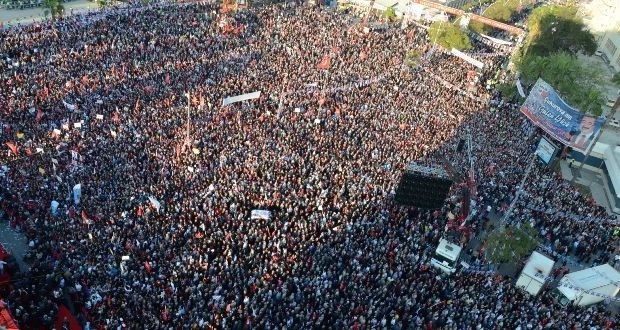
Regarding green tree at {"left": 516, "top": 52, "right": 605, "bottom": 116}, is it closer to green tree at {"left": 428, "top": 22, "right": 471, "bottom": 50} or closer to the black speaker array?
green tree at {"left": 428, "top": 22, "right": 471, "bottom": 50}

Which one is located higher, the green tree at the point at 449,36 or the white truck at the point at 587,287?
the green tree at the point at 449,36

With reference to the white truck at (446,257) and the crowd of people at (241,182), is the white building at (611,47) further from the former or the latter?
the white truck at (446,257)

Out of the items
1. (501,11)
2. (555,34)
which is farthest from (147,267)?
(501,11)

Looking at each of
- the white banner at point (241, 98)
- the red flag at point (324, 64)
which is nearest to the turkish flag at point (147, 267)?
the white banner at point (241, 98)

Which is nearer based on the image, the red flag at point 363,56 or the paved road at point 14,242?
the paved road at point 14,242

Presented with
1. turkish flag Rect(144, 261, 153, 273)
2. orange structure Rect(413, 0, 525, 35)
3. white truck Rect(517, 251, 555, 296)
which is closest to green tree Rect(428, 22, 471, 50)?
orange structure Rect(413, 0, 525, 35)

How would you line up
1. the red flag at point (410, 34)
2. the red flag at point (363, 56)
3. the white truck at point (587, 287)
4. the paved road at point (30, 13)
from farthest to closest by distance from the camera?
the red flag at point (410, 34), the paved road at point (30, 13), the red flag at point (363, 56), the white truck at point (587, 287)

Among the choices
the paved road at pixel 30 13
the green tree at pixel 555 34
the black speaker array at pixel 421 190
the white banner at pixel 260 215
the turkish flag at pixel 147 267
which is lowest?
the paved road at pixel 30 13

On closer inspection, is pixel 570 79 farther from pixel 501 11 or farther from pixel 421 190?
pixel 501 11
